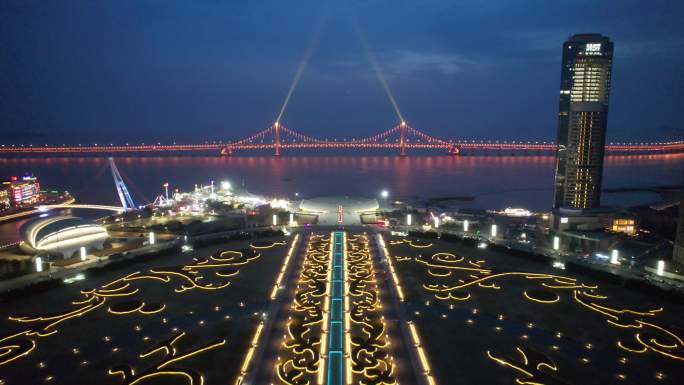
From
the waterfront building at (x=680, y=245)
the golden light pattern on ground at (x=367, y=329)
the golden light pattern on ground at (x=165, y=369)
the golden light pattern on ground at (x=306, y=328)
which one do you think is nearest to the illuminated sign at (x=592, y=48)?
the waterfront building at (x=680, y=245)

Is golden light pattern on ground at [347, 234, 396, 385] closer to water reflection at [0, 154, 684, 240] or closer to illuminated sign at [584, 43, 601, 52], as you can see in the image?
illuminated sign at [584, 43, 601, 52]

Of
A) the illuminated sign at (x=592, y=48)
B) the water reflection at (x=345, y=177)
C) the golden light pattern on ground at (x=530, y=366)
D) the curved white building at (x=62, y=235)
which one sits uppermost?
the illuminated sign at (x=592, y=48)

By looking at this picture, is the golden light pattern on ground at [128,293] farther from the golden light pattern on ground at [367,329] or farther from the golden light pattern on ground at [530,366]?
the golden light pattern on ground at [530,366]

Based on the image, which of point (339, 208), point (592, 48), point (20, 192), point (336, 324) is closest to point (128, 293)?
point (336, 324)

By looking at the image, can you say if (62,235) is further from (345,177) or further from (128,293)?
(345,177)

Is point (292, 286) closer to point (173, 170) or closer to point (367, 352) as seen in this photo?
point (367, 352)

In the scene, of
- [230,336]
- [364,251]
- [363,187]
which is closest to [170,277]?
[230,336]
